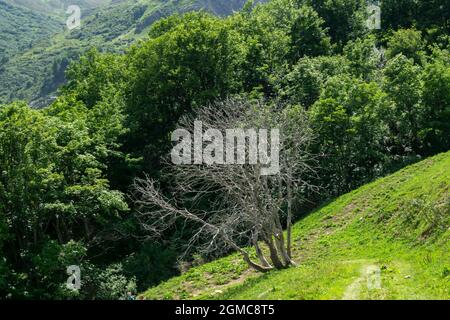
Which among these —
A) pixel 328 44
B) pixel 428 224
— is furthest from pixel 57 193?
pixel 328 44

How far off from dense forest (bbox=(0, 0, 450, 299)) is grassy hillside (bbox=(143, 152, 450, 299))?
9.48ft

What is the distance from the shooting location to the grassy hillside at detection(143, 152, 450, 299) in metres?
15.9

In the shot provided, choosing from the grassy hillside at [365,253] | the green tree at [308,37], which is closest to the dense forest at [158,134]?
the green tree at [308,37]

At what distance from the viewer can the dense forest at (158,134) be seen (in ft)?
91.0

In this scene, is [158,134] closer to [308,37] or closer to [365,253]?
[308,37]

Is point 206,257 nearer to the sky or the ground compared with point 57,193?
nearer to the ground

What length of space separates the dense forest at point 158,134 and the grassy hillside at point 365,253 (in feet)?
9.48

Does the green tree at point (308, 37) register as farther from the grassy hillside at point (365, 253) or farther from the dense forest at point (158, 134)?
the grassy hillside at point (365, 253)

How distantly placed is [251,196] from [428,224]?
23.2 ft

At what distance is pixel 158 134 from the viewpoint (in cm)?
4053

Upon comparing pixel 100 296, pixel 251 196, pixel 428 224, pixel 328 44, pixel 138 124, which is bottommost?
pixel 100 296

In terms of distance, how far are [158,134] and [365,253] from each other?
22.5 meters
